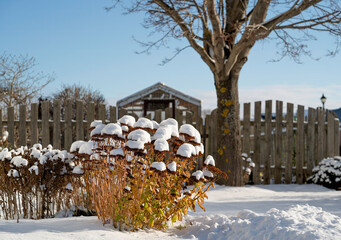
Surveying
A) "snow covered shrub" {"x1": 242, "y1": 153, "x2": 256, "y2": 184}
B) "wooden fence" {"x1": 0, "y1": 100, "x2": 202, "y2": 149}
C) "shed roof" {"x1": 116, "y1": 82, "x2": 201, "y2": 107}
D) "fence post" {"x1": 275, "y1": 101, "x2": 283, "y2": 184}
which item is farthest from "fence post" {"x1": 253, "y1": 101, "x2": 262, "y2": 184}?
"shed roof" {"x1": 116, "y1": 82, "x2": 201, "y2": 107}

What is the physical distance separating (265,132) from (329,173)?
6.12ft

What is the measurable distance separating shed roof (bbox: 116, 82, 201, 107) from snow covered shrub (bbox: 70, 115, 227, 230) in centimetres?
1681

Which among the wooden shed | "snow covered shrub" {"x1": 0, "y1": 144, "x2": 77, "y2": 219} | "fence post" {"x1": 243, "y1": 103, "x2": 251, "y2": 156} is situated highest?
the wooden shed

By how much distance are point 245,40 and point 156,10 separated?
2.41m

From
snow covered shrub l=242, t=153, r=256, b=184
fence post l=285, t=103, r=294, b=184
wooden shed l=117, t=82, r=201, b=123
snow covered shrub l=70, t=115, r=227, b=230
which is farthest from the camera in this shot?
wooden shed l=117, t=82, r=201, b=123

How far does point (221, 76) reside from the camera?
7.97 metres

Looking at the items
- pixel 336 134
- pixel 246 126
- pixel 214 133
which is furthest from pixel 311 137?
pixel 214 133

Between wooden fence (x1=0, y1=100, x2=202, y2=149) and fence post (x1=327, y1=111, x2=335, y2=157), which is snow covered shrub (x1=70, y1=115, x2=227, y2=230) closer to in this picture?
wooden fence (x1=0, y1=100, x2=202, y2=149)

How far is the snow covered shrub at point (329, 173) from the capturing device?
8.49 meters

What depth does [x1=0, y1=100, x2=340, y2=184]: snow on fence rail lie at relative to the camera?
29.6 feet

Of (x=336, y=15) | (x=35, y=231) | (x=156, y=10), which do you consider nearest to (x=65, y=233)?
(x=35, y=231)

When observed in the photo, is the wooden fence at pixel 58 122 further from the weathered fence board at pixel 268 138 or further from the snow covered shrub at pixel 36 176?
the snow covered shrub at pixel 36 176

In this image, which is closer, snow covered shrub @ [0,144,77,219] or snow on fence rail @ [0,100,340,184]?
snow covered shrub @ [0,144,77,219]

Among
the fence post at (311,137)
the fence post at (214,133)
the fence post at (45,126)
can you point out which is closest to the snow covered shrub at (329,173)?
the fence post at (311,137)
